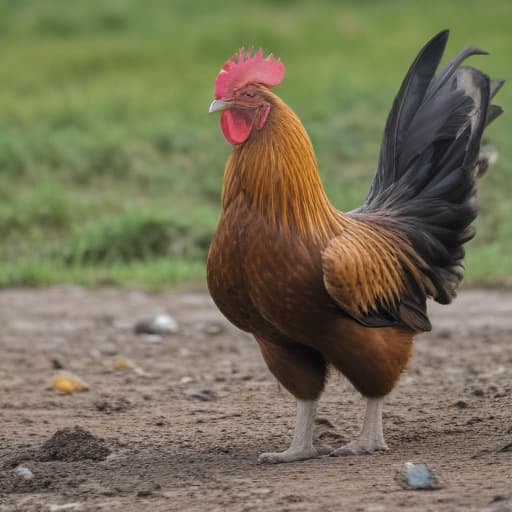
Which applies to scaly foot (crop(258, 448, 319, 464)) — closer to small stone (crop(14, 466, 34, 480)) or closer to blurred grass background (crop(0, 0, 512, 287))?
small stone (crop(14, 466, 34, 480))

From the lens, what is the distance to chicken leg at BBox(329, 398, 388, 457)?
4973 millimetres

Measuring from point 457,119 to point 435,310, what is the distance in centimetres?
384

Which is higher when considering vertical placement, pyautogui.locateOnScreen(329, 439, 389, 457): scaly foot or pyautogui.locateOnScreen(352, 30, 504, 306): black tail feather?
pyautogui.locateOnScreen(352, 30, 504, 306): black tail feather

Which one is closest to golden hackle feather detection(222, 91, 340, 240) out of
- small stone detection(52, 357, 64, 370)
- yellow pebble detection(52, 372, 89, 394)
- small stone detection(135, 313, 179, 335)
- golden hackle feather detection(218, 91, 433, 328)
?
golden hackle feather detection(218, 91, 433, 328)

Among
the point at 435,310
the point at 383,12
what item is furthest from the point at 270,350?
the point at 383,12

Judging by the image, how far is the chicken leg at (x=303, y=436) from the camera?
496 cm

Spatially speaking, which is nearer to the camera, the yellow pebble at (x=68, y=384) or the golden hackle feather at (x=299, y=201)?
the golden hackle feather at (x=299, y=201)

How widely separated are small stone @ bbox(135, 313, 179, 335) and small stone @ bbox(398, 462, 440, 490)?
460 centimetres

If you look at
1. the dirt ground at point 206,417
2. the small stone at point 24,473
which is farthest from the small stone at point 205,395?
the small stone at point 24,473

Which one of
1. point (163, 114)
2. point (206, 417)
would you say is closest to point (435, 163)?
point (206, 417)

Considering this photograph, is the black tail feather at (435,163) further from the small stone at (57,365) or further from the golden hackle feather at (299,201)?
the small stone at (57,365)

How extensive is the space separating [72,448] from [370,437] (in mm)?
1356

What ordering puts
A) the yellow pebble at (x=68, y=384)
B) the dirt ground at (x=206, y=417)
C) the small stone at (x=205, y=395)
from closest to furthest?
1. the dirt ground at (x=206, y=417)
2. the small stone at (x=205, y=395)
3. the yellow pebble at (x=68, y=384)

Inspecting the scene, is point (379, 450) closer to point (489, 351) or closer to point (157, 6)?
point (489, 351)
